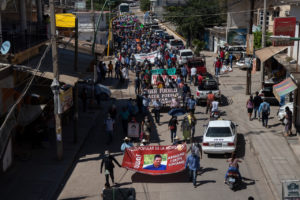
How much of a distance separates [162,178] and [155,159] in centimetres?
74

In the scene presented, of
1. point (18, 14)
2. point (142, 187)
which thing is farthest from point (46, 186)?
point (18, 14)

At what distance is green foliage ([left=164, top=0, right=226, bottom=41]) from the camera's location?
5947cm

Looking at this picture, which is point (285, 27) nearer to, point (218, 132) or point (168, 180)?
point (218, 132)

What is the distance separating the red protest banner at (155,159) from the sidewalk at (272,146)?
3.29 meters

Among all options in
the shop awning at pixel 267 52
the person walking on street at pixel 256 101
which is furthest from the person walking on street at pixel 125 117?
the shop awning at pixel 267 52

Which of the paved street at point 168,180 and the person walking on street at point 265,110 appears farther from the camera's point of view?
the person walking on street at point 265,110

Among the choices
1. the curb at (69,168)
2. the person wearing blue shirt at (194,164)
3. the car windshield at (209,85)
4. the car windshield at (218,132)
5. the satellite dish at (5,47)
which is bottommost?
the curb at (69,168)

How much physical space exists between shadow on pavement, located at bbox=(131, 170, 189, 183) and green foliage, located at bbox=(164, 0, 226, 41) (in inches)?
1731

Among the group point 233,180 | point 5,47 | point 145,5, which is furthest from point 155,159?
point 145,5

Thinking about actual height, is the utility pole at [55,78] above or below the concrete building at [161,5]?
below

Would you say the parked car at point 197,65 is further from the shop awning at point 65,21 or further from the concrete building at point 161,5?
the concrete building at point 161,5

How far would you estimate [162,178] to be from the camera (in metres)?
16.6

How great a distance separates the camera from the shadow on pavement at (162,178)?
16344 mm

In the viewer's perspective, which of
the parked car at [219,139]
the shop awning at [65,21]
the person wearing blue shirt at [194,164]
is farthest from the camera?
the shop awning at [65,21]
